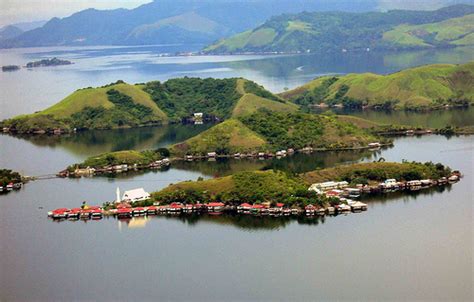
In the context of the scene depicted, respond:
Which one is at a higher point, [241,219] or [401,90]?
[401,90]

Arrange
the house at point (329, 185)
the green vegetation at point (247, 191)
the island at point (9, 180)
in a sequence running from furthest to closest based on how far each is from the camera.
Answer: the island at point (9, 180), the house at point (329, 185), the green vegetation at point (247, 191)

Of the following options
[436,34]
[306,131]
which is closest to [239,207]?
[306,131]

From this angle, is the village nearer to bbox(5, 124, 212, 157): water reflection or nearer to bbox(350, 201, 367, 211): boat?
bbox(350, 201, 367, 211): boat

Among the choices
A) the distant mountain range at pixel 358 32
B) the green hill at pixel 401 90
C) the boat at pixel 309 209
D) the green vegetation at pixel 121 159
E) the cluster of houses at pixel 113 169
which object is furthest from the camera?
the distant mountain range at pixel 358 32

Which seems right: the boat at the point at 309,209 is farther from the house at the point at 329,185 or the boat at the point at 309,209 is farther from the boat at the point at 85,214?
the boat at the point at 85,214

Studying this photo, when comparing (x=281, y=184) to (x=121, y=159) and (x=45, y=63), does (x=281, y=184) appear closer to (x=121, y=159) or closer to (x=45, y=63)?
(x=121, y=159)

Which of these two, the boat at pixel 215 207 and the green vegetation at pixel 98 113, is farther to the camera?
the green vegetation at pixel 98 113

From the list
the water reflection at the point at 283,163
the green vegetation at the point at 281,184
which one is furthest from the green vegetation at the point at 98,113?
the green vegetation at the point at 281,184

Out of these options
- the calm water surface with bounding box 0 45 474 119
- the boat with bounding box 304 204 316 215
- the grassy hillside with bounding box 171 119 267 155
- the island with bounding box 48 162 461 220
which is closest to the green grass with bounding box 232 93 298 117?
the grassy hillside with bounding box 171 119 267 155
